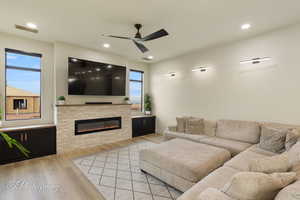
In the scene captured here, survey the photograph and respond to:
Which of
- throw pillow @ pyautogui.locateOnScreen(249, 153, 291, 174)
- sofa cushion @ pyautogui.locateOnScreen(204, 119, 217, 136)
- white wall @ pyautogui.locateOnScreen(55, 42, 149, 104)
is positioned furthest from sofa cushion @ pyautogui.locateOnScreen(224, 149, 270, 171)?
white wall @ pyautogui.locateOnScreen(55, 42, 149, 104)

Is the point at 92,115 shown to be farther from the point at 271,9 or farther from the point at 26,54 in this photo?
the point at 271,9

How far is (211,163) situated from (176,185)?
0.63 meters

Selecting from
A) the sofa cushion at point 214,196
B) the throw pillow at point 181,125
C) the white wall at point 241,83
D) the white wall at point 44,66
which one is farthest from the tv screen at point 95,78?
the sofa cushion at point 214,196

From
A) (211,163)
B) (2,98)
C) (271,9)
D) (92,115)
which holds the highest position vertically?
(271,9)

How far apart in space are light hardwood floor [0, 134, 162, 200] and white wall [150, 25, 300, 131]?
3540 millimetres

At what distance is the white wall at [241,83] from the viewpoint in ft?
9.84

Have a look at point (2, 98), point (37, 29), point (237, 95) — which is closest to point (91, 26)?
point (37, 29)

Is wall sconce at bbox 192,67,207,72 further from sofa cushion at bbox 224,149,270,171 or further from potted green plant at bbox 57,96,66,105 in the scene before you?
potted green plant at bbox 57,96,66,105

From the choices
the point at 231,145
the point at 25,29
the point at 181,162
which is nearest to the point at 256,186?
the point at 181,162

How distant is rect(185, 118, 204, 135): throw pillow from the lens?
3.96m

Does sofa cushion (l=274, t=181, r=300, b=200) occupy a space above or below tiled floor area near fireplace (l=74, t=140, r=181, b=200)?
above

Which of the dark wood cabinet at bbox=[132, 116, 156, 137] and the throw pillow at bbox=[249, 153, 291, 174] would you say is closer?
the throw pillow at bbox=[249, 153, 291, 174]

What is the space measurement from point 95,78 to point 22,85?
176 centimetres

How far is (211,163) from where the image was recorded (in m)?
2.23
